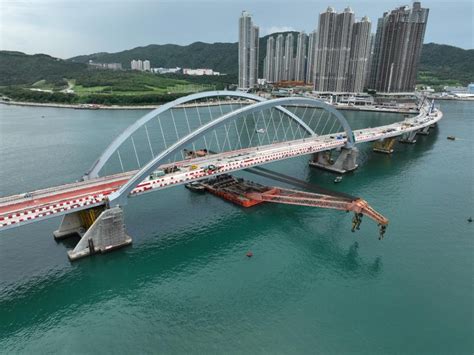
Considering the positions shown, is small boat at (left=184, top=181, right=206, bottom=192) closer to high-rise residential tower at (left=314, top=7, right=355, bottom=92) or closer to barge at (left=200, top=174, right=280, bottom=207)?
barge at (left=200, top=174, right=280, bottom=207)

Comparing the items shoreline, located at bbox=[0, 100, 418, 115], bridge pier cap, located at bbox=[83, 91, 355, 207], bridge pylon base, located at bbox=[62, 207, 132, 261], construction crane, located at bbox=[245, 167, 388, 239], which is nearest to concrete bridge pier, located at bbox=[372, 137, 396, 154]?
construction crane, located at bbox=[245, 167, 388, 239]

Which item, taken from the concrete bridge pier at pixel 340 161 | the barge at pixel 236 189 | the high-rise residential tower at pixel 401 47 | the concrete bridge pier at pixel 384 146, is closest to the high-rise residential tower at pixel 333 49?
the high-rise residential tower at pixel 401 47

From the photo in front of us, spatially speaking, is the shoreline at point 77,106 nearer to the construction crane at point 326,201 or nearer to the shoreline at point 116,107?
the shoreline at point 116,107

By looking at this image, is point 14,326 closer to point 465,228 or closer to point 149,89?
point 465,228

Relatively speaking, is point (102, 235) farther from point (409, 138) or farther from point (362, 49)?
point (362, 49)

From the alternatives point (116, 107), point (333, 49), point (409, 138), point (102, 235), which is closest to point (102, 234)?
point (102, 235)
